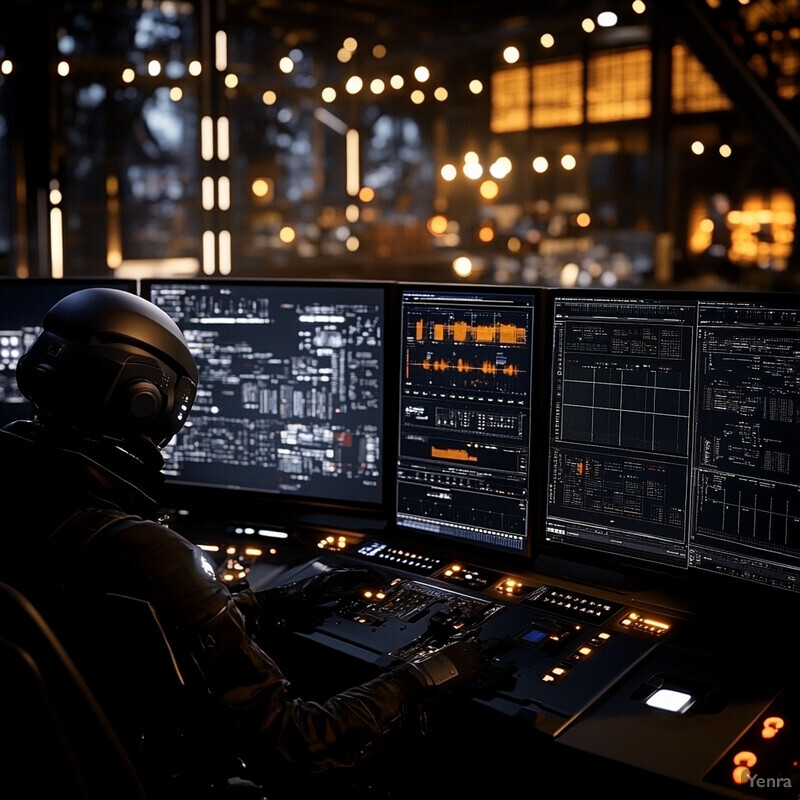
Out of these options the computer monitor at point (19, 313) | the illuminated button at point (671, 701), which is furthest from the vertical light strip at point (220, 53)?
the illuminated button at point (671, 701)

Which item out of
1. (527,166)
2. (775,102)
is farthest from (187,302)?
(527,166)

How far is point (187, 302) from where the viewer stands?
Answer: 2.21m

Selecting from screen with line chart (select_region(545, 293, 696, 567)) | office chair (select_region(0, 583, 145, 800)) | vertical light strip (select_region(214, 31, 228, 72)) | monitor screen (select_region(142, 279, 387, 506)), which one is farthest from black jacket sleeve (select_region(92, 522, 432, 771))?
vertical light strip (select_region(214, 31, 228, 72))

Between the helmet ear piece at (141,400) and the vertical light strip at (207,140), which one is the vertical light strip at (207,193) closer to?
the vertical light strip at (207,140)

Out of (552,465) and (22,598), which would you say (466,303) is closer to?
(552,465)

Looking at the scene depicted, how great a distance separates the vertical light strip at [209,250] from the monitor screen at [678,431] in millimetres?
3577

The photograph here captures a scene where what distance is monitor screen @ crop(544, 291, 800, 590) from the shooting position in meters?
1.54

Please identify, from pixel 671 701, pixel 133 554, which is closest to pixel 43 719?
pixel 133 554

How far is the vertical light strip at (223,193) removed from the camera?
498 centimetres

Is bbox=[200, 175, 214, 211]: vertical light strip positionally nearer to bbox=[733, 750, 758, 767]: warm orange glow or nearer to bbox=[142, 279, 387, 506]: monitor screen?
bbox=[142, 279, 387, 506]: monitor screen

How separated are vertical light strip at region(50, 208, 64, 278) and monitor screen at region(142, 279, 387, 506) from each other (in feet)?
9.75

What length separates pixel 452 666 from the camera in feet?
4.74

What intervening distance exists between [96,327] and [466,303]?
2.56 feet

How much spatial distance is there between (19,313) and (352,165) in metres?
6.83
